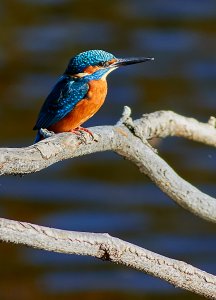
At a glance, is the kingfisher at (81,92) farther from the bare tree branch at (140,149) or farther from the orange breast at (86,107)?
the bare tree branch at (140,149)

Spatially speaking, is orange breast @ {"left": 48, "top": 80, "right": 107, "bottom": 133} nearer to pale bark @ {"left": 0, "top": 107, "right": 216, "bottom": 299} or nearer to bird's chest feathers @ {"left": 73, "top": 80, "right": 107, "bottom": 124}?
bird's chest feathers @ {"left": 73, "top": 80, "right": 107, "bottom": 124}

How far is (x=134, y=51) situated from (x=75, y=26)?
0.60 m

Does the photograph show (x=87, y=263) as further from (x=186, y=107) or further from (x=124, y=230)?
(x=186, y=107)

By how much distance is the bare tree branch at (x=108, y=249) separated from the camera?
2094 mm

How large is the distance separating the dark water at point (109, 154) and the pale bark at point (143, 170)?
10.4ft

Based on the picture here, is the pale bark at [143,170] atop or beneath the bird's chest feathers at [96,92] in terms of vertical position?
beneath

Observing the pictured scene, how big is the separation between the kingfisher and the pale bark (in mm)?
140

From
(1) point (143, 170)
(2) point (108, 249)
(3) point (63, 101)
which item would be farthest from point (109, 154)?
(2) point (108, 249)

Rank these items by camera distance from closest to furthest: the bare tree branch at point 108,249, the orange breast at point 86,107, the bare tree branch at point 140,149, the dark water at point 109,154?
the bare tree branch at point 108,249
the bare tree branch at point 140,149
the orange breast at point 86,107
the dark water at point 109,154

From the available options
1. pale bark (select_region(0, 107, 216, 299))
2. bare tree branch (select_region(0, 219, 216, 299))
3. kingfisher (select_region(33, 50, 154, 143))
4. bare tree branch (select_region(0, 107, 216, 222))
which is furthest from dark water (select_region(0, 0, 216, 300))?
bare tree branch (select_region(0, 219, 216, 299))

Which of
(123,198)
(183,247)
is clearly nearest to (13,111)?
(123,198)

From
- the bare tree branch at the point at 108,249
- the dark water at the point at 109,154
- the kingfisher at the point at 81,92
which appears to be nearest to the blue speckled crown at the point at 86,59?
the kingfisher at the point at 81,92

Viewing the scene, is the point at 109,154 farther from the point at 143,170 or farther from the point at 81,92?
the point at 143,170

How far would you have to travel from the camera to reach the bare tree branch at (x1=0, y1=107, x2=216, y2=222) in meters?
2.26
